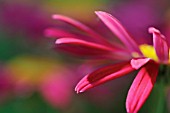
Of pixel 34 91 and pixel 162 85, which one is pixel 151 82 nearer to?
pixel 162 85

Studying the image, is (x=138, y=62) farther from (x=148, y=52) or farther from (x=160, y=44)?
(x=148, y=52)

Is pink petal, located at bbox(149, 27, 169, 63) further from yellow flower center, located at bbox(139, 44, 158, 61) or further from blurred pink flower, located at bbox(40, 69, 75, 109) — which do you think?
blurred pink flower, located at bbox(40, 69, 75, 109)

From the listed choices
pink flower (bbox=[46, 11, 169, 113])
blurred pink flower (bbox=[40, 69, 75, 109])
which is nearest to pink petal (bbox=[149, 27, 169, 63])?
pink flower (bbox=[46, 11, 169, 113])

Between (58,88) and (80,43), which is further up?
(58,88)

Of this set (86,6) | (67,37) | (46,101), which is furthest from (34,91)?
(86,6)

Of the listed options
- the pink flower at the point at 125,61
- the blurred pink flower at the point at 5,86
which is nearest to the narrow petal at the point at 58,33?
the pink flower at the point at 125,61

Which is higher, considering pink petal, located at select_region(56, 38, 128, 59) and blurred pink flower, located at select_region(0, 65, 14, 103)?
blurred pink flower, located at select_region(0, 65, 14, 103)

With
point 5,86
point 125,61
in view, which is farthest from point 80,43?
point 5,86
